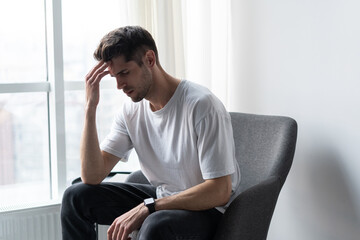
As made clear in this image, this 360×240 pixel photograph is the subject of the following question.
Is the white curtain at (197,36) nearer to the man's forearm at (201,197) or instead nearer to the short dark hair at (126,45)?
the short dark hair at (126,45)

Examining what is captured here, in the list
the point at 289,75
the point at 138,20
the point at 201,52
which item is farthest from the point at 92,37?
the point at 289,75

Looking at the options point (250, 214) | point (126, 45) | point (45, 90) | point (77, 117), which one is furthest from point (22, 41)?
point (250, 214)

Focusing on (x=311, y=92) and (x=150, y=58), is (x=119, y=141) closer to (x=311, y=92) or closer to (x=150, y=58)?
(x=150, y=58)

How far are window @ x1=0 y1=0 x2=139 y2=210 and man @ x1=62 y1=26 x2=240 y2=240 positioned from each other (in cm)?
66

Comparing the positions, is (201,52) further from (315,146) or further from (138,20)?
(315,146)

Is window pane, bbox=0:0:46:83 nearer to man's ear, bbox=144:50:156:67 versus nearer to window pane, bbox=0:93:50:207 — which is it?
window pane, bbox=0:93:50:207

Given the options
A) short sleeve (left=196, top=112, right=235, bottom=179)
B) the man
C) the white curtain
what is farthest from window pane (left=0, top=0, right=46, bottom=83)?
short sleeve (left=196, top=112, right=235, bottom=179)

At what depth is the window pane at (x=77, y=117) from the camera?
2.62 meters

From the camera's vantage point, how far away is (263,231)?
174cm

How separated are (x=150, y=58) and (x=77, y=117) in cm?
96

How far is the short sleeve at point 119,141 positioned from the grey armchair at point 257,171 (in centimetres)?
19

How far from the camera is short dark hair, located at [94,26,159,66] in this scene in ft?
5.76

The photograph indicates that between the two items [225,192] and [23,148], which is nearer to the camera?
[225,192]

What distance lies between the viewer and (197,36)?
2.60 meters
